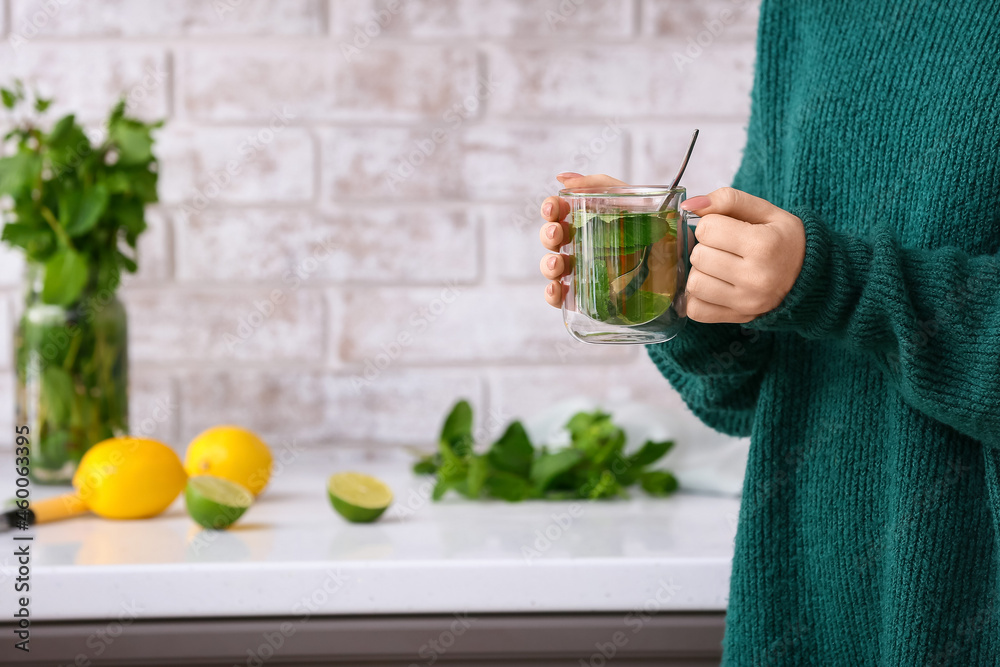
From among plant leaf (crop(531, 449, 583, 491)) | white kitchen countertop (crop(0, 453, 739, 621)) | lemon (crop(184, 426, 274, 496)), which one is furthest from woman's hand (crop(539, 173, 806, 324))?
lemon (crop(184, 426, 274, 496))

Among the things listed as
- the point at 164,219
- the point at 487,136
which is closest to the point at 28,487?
the point at 164,219

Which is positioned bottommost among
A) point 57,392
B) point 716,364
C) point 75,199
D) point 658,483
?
point 658,483

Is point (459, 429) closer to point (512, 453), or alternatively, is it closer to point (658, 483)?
point (512, 453)

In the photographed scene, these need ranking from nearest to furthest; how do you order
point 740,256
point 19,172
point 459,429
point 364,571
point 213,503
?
point 740,256
point 364,571
point 213,503
point 19,172
point 459,429

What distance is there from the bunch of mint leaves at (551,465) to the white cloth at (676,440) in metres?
0.03

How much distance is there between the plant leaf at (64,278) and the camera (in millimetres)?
1039

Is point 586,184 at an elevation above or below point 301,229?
above

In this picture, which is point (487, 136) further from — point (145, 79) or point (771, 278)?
point (771, 278)

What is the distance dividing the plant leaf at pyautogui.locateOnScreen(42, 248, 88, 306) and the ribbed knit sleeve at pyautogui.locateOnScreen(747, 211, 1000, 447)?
822 mm

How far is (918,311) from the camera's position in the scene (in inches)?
24.1

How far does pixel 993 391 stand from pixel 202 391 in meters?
1.09

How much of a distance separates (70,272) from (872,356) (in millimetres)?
904

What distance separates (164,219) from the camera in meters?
1.30

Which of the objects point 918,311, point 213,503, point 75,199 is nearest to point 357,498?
point 213,503
